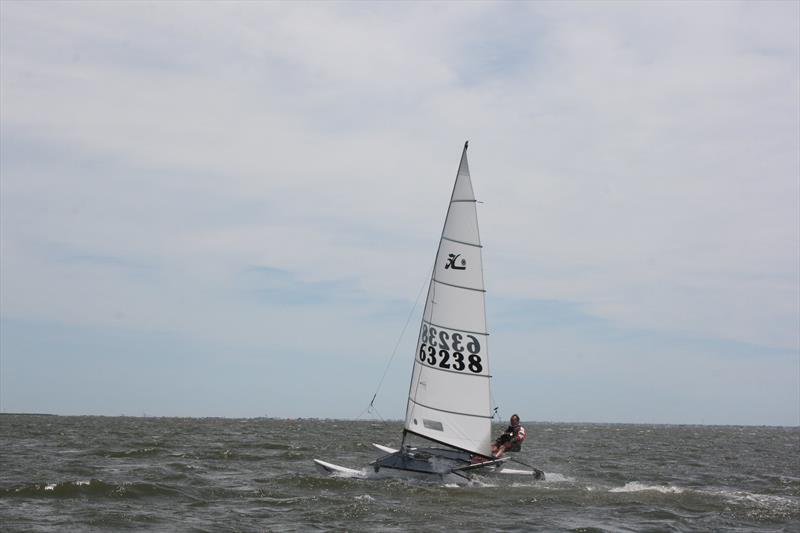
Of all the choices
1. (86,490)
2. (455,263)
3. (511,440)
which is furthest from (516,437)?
(86,490)

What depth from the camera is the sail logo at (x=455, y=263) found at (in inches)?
886

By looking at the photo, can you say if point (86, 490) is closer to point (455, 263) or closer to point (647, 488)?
point (455, 263)

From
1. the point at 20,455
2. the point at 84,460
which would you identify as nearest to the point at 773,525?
the point at 84,460

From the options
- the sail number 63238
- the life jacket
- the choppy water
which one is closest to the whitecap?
the choppy water

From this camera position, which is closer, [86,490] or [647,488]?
[86,490]

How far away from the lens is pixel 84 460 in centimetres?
3025

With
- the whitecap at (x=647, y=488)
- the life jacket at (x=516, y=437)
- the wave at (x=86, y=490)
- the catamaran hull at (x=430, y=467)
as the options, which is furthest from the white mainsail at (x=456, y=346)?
the wave at (x=86, y=490)

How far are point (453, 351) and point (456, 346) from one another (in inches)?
6.6

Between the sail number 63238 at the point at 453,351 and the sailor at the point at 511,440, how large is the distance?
10.9 ft

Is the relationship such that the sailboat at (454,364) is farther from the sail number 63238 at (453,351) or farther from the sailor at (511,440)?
the sailor at (511,440)

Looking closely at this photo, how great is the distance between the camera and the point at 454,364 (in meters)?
22.7

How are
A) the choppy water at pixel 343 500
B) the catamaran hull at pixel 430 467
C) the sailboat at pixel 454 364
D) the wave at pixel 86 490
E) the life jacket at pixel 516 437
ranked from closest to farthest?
the choppy water at pixel 343 500 < the wave at pixel 86 490 < the catamaran hull at pixel 430 467 < the sailboat at pixel 454 364 < the life jacket at pixel 516 437

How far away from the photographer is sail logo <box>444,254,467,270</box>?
22.5 m

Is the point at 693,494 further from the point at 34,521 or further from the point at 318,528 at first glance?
the point at 34,521
